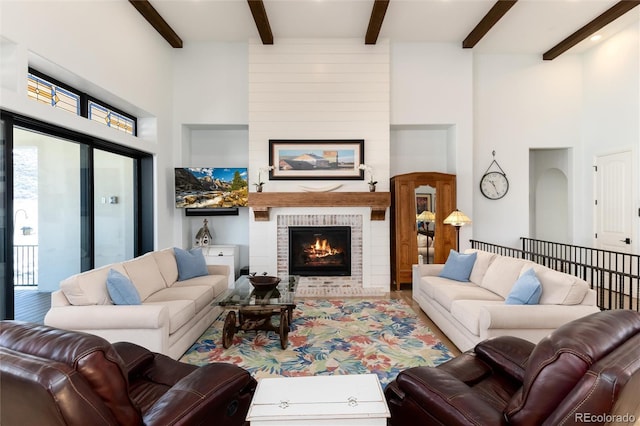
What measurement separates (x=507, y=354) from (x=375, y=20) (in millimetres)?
4529

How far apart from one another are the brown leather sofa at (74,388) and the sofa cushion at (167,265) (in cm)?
266

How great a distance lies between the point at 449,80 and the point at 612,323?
17.1ft

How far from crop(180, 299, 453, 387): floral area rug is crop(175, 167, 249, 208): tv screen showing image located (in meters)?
2.12

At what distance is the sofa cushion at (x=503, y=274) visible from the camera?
3227 millimetres

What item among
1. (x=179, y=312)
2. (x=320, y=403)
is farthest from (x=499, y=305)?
(x=179, y=312)

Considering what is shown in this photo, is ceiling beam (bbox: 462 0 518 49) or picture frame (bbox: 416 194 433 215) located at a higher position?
ceiling beam (bbox: 462 0 518 49)

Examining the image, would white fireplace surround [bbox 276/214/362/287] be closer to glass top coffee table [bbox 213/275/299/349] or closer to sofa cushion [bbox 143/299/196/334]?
glass top coffee table [bbox 213/275/299/349]

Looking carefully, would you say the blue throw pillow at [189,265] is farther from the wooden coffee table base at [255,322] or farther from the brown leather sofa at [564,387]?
the brown leather sofa at [564,387]

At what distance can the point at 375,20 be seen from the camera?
458 centimetres

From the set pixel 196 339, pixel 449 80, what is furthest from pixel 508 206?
pixel 196 339

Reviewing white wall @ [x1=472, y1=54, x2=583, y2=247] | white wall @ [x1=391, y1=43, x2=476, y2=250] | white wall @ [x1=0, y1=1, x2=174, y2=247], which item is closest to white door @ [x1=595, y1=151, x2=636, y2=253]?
white wall @ [x1=472, y1=54, x2=583, y2=247]

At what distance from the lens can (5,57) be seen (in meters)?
2.64

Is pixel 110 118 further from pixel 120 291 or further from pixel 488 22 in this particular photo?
pixel 488 22

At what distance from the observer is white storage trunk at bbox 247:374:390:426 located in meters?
1.13
